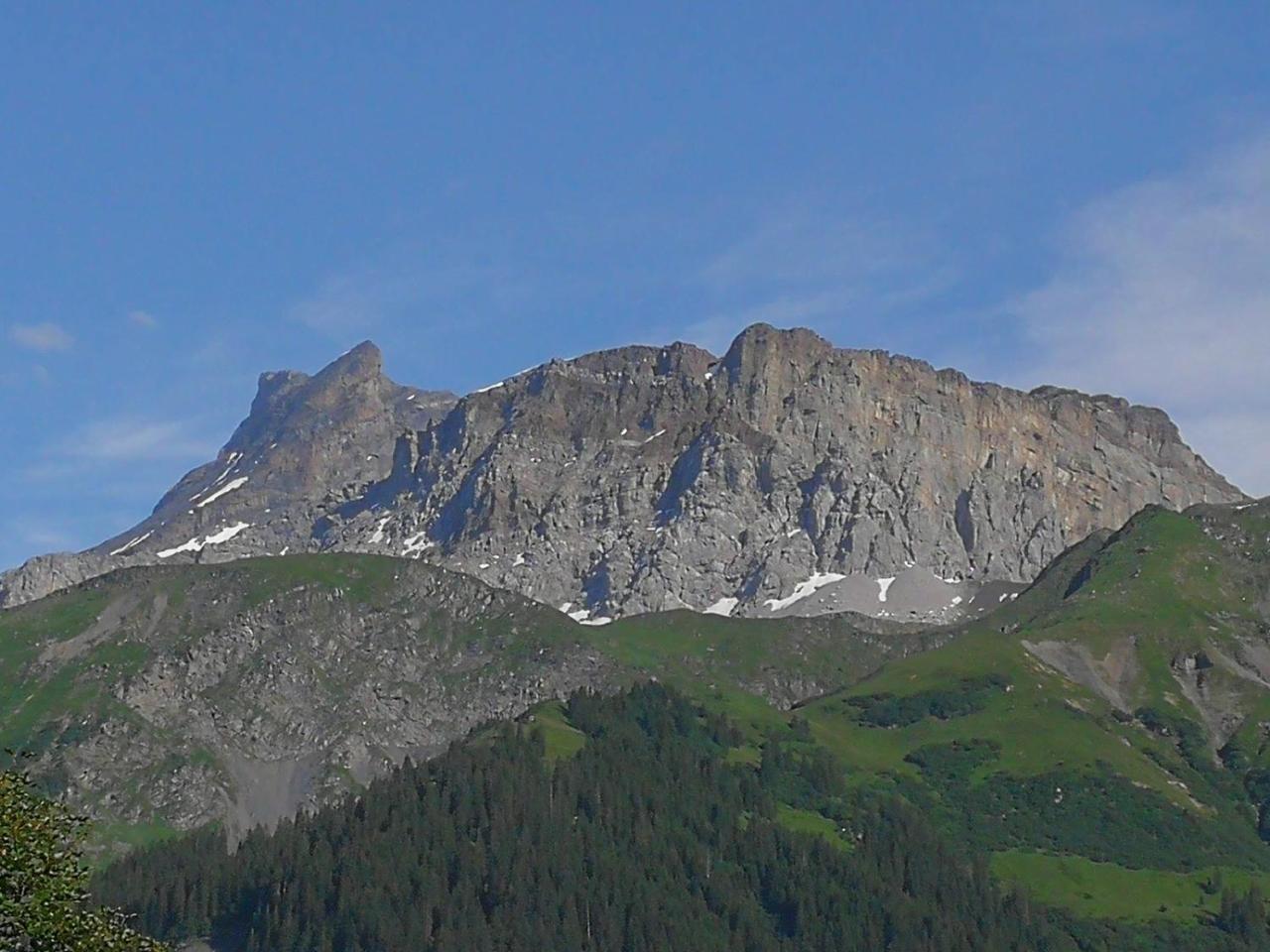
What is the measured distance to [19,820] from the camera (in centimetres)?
6825

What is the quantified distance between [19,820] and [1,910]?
2.80 meters

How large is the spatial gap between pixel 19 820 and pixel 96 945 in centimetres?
454

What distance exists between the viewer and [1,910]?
67125mm

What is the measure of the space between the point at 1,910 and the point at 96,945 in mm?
3229

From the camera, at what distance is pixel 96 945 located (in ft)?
225
